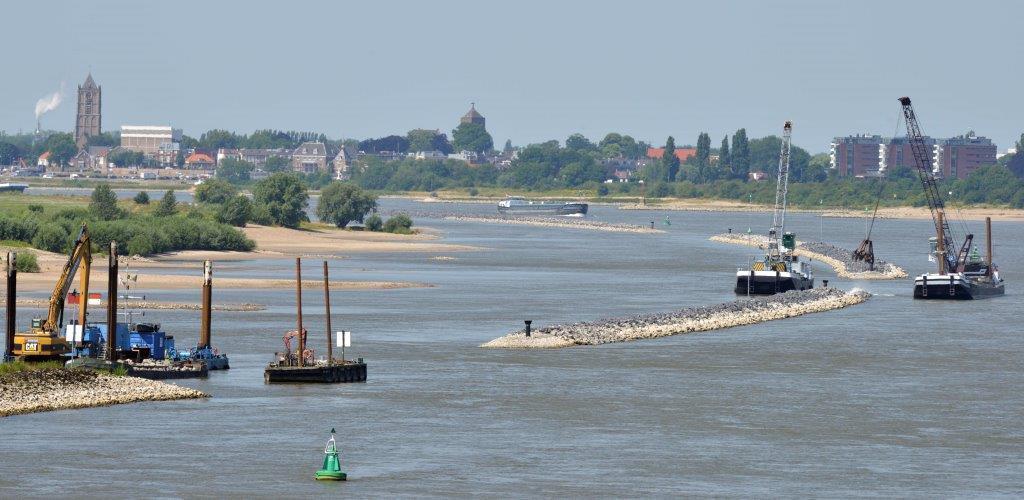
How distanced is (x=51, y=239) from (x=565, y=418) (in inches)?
3034

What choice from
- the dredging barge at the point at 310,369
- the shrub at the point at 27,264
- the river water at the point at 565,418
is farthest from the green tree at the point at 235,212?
the dredging barge at the point at 310,369

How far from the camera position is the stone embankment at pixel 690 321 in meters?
78.9

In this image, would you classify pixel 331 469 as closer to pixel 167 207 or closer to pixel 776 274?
pixel 776 274

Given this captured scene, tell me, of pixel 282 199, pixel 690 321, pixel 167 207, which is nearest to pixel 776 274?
pixel 690 321

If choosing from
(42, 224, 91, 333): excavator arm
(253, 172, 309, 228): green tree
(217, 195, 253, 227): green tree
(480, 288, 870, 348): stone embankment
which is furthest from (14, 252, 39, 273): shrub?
(253, 172, 309, 228): green tree

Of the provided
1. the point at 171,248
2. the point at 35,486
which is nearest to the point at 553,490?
the point at 35,486

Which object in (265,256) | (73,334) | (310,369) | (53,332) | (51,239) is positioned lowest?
(310,369)

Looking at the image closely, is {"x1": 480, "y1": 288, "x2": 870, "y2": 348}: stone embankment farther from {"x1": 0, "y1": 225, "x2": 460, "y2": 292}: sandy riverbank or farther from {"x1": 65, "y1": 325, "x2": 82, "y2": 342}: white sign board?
{"x1": 65, "y1": 325, "x2": 82, "y2": 342}: white sign board

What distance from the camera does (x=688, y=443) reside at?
2080 inches

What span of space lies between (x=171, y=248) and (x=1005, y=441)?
321ft

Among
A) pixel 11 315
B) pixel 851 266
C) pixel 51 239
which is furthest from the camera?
pixel 851 266

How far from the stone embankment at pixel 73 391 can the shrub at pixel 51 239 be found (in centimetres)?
6867

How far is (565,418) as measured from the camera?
2254 inches

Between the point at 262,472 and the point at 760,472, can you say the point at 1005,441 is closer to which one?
the point at 760,472
